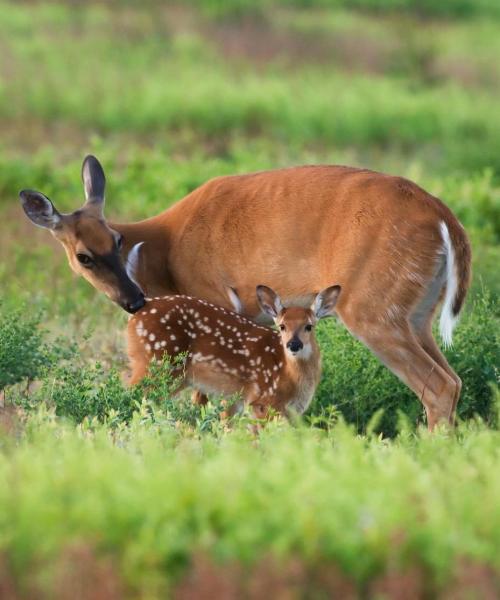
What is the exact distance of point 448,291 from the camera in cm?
808

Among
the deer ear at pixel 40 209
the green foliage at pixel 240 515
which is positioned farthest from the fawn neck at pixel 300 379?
the green foliage at pixel 240 515

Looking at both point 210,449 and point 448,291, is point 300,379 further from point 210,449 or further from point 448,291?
point 210,449

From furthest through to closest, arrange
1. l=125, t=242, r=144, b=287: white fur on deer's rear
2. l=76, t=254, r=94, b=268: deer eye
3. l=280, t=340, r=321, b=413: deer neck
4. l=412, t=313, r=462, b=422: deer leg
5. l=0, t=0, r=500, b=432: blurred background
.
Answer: l=0, t=0, r=500, b=432: blurred background < l=125, t=242, r=144, b=287: white fur on deer's rear < l=76, t=254, r=94, b=268: deer eye < l=412, t=313, r=462, b=422: deer leg < l=280, t=340, r=321, b=413: deer neck

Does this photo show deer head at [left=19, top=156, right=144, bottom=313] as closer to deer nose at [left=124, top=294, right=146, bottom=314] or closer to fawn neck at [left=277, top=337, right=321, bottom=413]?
deer nose at [left=124, top=294, right=146, bottom=314]

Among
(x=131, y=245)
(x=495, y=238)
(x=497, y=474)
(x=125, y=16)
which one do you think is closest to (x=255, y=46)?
(x=125, y=16)

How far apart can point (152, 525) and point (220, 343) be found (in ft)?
12.5

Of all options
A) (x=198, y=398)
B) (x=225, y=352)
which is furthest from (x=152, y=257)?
(x=225, y=352)

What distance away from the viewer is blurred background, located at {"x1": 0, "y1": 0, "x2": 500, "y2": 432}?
1234 cm

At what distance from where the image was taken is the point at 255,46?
29.5m

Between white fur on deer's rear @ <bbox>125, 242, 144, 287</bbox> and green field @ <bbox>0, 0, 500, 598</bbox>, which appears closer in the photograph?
green field @ <bbox>0, 0, 500, 598</bbox>

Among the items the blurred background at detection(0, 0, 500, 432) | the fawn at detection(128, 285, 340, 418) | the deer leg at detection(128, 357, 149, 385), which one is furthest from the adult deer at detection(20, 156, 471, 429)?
the blurred background at detection(0, 0, 500, 432)

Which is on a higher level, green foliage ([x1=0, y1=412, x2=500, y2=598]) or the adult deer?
green foliage ([x1=0, y1=412, x2=500, y2=598])

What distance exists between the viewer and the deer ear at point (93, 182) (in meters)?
9.05

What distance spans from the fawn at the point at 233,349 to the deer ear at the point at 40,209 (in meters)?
0.79
